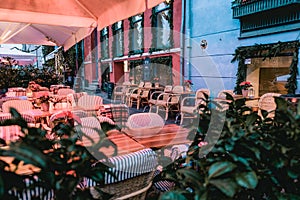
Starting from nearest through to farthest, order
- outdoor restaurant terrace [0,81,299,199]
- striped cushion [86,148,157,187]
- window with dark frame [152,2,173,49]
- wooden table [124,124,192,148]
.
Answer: outdoor restaurant terrace [0,81,299,199]
striped cushion [86,148,157,187]
wooden table [124,124,192,148]
window with dark frame [152,2,173,49]

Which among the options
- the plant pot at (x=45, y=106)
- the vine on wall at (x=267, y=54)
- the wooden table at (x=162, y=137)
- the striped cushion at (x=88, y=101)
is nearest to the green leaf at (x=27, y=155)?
the wooden table at (x=162, y=137)

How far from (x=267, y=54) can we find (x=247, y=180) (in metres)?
5.10

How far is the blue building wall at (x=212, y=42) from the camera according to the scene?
19.3 ft

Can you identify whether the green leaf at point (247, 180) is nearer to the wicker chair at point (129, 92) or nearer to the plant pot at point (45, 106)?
the plant pot at point (45, 106)

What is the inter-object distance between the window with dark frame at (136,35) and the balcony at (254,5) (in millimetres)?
4691

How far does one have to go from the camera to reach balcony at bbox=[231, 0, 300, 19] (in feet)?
14.7

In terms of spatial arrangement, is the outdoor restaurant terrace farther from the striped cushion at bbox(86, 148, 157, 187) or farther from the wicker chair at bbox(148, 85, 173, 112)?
the wicker chair at bbox(148, 85, 173, 112)

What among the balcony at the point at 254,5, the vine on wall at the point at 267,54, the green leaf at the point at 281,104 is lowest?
the green leaf at the point at 281,104

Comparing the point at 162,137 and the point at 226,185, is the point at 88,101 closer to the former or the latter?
the point at 162,137

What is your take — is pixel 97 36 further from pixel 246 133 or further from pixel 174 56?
pixel 246 133

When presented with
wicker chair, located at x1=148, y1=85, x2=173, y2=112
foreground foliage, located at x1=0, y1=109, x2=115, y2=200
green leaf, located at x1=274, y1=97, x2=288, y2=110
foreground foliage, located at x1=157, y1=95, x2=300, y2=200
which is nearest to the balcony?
wicker chair, located at x1=148, y1=85, x2=173, y2=112

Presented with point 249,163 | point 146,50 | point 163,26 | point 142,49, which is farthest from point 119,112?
point 142,49

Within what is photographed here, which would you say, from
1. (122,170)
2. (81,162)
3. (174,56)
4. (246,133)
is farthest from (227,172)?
(174,56)

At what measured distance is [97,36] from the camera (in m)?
14.1
